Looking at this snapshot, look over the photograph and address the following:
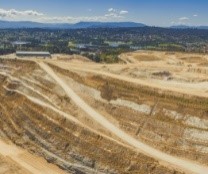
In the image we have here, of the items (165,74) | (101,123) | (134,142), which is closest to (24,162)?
(101,123)

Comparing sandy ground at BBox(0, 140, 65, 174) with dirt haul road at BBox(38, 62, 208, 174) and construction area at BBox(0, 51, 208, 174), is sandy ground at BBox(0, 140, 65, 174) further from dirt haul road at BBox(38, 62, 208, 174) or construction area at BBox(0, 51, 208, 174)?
dirt haul road at BBox(38, 62, 208, 174)

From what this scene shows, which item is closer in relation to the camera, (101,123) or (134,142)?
(134,142)

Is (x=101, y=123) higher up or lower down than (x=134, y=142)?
higher up

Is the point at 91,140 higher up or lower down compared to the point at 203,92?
lower down

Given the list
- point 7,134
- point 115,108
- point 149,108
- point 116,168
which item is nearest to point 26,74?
point 7,134

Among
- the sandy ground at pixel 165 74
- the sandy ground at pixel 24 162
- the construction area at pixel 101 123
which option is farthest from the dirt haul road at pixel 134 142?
the sandy ground at pixel 24 162

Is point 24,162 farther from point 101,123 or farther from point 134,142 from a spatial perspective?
point 134,142

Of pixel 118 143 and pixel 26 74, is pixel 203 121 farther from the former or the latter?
pixel 26 74
